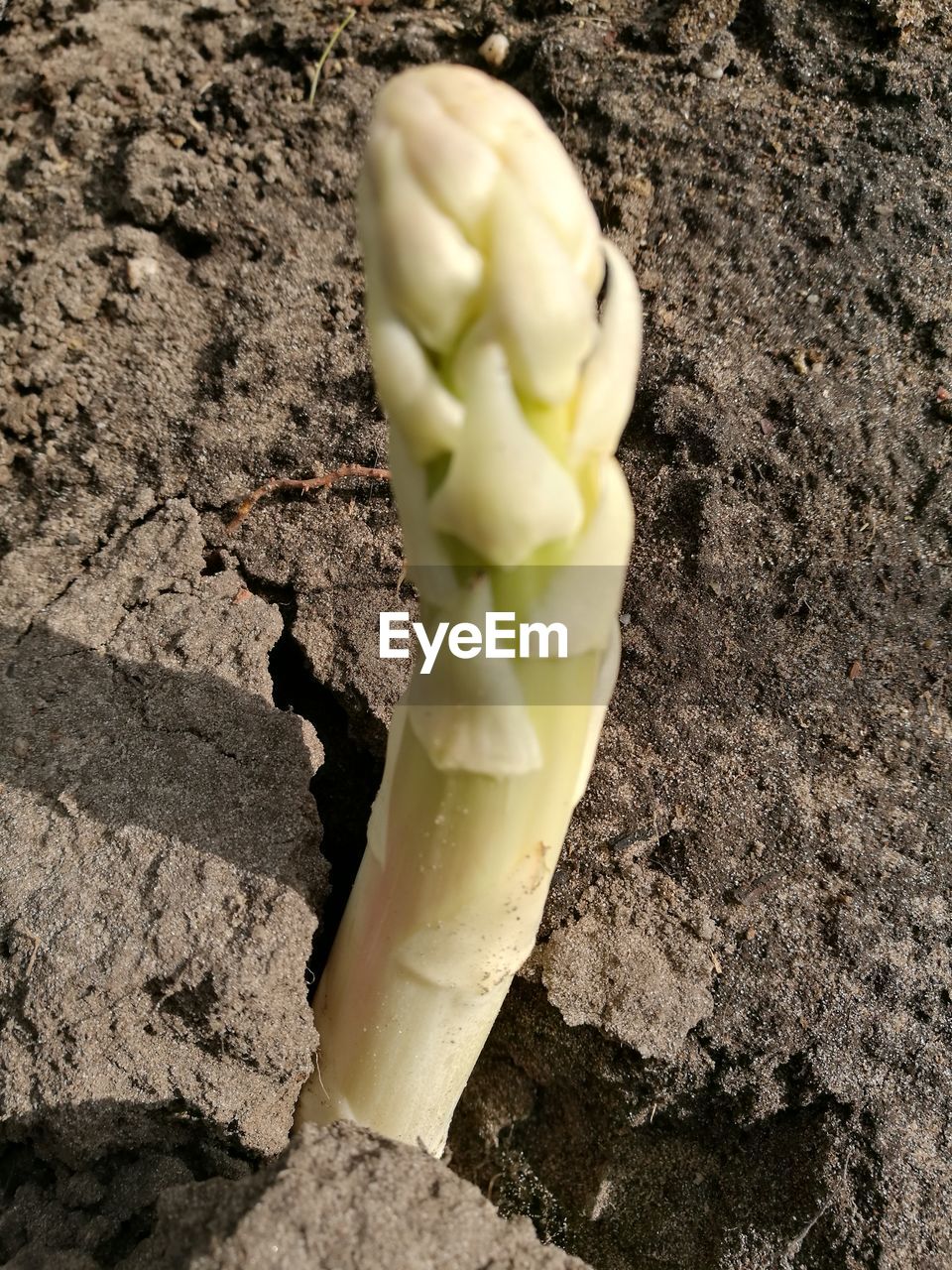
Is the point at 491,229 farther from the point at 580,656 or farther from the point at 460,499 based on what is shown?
the point at 580,656

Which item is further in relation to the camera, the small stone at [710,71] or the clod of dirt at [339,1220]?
the small stone at [710,71]

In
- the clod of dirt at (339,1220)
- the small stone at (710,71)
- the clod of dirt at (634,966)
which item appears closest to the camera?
the clod of dirt at (339,1220)

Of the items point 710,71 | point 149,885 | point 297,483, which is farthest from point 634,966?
point 710,71

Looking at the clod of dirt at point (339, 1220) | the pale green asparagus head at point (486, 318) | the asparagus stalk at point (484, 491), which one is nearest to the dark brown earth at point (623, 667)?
the clod of dirt at point (339, 1220)

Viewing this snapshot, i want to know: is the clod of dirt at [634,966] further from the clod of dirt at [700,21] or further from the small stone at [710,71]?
the clod of dirt at [700,21]

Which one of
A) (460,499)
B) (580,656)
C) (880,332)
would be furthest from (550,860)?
(880,332)

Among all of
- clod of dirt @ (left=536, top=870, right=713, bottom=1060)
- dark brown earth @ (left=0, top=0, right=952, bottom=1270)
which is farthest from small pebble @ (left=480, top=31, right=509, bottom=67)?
clod of dirt @ (left=536, top=870, right=713, bottom=1060)

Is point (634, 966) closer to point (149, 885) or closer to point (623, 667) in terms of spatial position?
point (623, 667)
